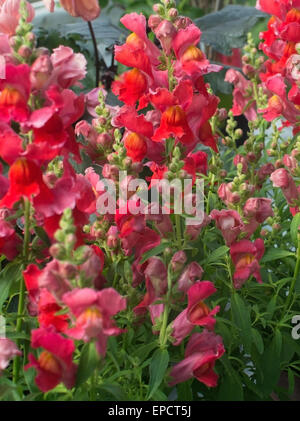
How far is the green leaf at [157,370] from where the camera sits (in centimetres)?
54

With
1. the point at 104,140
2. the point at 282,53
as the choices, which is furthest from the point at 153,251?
the point at 282,53

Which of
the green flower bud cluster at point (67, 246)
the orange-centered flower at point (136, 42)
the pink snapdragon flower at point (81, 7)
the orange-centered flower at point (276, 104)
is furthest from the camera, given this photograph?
the pink snapdragon flower at point (81, 7)

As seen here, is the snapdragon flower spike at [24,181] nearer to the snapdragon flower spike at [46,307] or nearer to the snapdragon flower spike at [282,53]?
the snapdragon flower spike at [46,307]

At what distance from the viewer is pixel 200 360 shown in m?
0.56

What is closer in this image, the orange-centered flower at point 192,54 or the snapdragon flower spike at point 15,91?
the snapdragon flower spike at point 15,91

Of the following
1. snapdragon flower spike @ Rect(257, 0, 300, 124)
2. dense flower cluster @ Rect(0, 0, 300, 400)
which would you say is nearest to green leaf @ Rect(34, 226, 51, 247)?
dense flower cluster @ Rect(0, 0, 300, 400)

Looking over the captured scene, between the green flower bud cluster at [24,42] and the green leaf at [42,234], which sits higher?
the green flower bud cluster at [24,42]

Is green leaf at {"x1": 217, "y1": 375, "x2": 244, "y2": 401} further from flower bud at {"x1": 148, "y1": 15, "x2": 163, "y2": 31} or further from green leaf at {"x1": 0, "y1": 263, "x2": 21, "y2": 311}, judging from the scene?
flower bud at {"x1": 148, "y1": 15, "x2": 163, "y2": 31}

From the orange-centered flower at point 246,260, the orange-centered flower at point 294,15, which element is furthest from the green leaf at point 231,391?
the orange-centered flower at point 294,15

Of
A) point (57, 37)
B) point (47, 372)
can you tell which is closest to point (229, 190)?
point (47, 372)

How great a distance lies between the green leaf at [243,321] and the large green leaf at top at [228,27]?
0.95 metres

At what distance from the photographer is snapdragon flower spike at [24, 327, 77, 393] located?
1.53ft

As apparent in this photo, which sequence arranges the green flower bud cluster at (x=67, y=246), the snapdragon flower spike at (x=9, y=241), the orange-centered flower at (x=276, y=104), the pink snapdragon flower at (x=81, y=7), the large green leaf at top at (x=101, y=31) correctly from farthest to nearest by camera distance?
the large green leaf at top at (x=101, y=31), the pink snapdragon flower at (x=81, y=7), the orange-centered flower at (x=276, y=104), the snapdragon flower spike at (x=9, y=241), the green flower bud cluster at (x=67, y=246)
